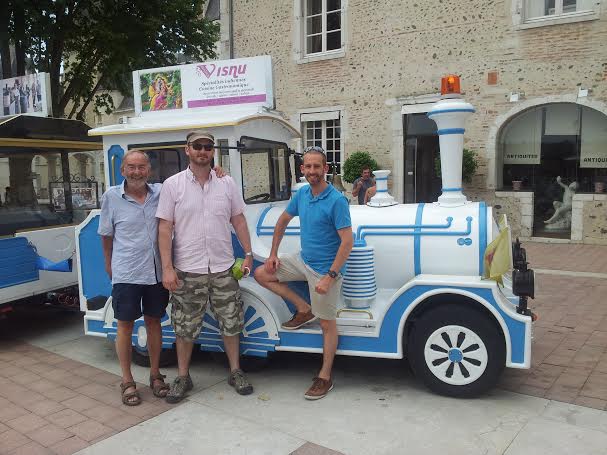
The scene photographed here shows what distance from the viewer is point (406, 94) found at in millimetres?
12641

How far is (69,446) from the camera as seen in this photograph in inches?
132

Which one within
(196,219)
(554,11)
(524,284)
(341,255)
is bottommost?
(524,284)

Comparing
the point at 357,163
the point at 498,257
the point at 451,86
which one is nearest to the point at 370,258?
the point at 498,257

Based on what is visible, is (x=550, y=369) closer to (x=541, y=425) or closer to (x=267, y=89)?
(x=541, y=425)

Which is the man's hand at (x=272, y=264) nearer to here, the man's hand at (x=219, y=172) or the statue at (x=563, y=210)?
the man's hand at (x=219, y=172)

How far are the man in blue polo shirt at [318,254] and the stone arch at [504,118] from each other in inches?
345

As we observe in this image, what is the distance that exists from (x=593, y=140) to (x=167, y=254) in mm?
10036

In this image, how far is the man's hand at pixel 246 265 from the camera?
3.94 meters

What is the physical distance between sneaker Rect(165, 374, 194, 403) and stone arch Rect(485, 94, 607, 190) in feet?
30.8

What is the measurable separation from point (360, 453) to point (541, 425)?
1209mm

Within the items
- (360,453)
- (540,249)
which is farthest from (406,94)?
(360,453)

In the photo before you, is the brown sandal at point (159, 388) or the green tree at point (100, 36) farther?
→ the green tree at point (100, 36)

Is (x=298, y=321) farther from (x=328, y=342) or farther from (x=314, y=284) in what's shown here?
(x=314, y=284)

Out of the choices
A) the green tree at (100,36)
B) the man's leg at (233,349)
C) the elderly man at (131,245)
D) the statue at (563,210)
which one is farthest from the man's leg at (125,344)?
the statue at (563,210)
